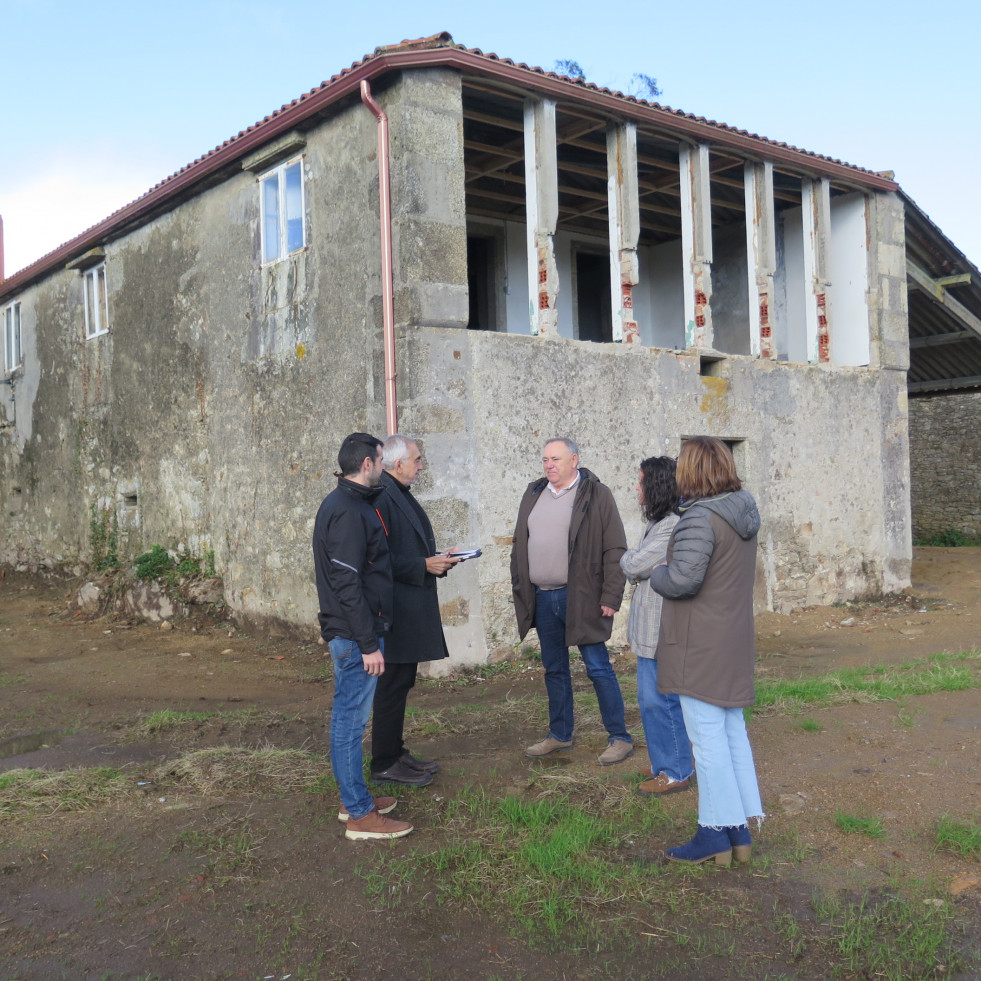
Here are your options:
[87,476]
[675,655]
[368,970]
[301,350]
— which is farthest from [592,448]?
[87,476]

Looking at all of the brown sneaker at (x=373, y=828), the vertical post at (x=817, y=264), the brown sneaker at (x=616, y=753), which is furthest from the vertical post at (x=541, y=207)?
the brown sneaker at (x=373, y=828)

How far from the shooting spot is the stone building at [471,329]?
8148mm

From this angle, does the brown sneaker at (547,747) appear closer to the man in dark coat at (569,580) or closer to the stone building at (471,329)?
the man in dark coat at (569,580)

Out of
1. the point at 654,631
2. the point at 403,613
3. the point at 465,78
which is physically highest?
the point at 465,78

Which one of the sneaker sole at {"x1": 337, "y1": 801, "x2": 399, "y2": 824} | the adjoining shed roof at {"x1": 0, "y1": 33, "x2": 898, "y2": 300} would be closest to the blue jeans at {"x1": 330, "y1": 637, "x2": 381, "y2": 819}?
the sneaker sole at {"x1": 337, "y1": 801, "x2": 399, "y2": 824}

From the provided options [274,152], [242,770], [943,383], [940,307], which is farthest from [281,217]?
[943,383]

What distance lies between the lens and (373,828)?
4090mm

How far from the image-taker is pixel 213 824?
4336 mm

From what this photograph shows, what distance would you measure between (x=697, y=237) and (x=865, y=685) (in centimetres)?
542

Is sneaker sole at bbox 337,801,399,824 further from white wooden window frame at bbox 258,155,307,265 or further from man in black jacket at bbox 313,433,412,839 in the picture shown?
white wooden window frame at bbox 258,155,307,265

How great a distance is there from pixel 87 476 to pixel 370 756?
9.84m

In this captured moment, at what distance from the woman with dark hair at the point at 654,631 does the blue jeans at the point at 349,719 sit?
1.31 metres

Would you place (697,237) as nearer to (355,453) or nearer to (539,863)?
(355,453)

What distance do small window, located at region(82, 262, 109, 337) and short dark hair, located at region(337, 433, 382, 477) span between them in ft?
33.4
